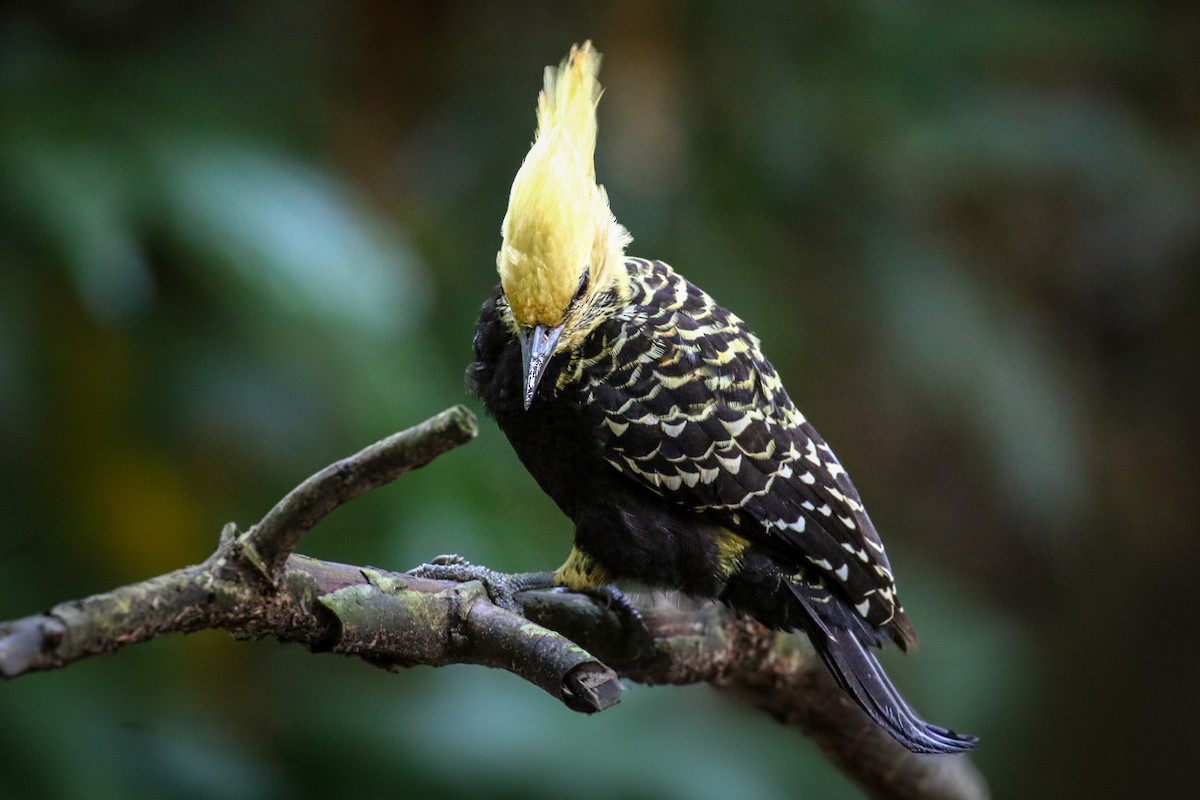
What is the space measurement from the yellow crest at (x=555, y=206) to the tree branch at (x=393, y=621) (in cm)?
51

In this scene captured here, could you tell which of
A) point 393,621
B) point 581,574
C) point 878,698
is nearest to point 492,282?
point 581,574

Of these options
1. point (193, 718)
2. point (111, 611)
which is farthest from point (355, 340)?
point (111, 611)

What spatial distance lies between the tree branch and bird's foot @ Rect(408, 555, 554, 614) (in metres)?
0.07

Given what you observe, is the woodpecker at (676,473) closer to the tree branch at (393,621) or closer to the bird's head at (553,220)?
the bird's head at (553,220)

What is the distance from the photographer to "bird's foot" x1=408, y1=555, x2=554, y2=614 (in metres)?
2.14

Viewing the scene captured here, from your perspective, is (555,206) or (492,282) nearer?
(555,206)

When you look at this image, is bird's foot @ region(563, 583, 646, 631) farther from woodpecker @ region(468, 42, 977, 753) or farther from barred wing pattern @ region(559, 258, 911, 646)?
barred wing pattern @ region(559, 258, 911, 646)

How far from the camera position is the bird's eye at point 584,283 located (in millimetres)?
2195

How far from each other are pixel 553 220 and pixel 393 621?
691 millimetres

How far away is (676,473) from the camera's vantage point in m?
2.31

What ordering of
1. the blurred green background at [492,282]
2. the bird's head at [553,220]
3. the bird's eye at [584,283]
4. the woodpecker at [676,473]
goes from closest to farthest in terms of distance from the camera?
the bird's head at [553,220] < the bird's eye at [584,283] < the woodpecker at [676,473] < the blurred green background at [492,282]

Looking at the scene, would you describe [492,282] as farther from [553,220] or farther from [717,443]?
[553,220]

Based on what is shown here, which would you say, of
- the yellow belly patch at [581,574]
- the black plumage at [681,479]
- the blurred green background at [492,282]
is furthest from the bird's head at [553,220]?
the blurred green background at [492,282]

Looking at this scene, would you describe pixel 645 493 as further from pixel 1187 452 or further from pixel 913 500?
pixel 1187 452
